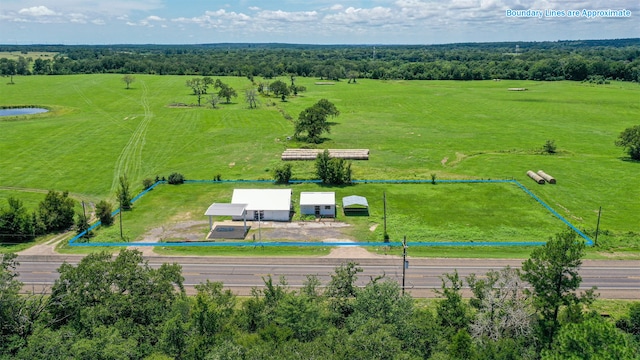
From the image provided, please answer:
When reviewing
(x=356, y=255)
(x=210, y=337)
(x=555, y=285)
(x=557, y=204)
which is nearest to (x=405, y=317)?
(x=555, y=285)

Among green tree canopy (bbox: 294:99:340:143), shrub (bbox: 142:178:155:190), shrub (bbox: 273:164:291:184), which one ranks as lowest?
shrub (bbox: 142:178:155:190)

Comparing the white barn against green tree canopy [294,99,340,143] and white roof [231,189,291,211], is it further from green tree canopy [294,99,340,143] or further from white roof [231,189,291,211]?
green tree canopy [294,99,340,143]

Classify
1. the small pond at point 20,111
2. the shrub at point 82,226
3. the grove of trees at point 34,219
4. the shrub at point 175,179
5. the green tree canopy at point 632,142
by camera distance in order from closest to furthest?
1. the grove of trees at point 34,219
2. the shrub at point 82,226
3. the shrub at point 175,179
4. the green tree canopy at point 632,142
5. the small pond at point 20,111

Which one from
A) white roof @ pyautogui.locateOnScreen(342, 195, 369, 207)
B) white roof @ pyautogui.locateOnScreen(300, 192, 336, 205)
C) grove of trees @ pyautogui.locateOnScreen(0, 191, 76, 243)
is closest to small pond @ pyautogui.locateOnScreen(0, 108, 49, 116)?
grove of trees @ pyautogui.locateOnScreen(0, 191, 76, 243)

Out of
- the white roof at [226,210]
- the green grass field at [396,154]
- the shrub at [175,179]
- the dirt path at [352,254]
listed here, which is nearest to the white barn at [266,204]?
the white roof at [226,210]

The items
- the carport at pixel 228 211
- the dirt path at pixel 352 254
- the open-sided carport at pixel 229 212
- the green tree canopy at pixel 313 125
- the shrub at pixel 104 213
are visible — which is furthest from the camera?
the green tree canopy at pixel 313 125

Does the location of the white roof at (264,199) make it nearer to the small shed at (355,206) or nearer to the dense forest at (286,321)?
the small shed at (355,206)

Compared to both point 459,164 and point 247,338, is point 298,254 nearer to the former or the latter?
point 247,338
